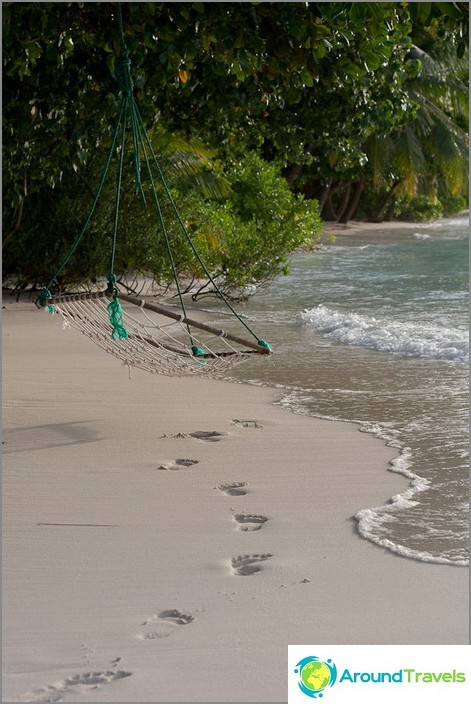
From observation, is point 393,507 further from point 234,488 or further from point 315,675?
point 315,675

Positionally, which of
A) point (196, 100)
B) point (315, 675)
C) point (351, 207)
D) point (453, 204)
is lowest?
point (315, 675)

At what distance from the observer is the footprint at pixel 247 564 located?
3.17 meters

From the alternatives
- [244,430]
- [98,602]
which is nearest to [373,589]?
[98,602]

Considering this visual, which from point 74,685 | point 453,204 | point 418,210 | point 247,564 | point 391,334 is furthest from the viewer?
point 453,204

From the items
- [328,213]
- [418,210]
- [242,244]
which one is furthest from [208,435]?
[418,210]

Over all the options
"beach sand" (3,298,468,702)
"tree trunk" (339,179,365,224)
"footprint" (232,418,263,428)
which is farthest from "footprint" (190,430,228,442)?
"tree trunk" (339,179,365,224)

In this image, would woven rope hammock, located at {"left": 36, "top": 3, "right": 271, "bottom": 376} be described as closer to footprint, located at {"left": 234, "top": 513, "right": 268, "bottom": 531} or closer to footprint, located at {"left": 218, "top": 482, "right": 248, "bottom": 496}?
footprint, located at {"left": 218, "top": 482, "right": 248, "bottom": 496}

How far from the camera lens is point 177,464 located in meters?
4.43

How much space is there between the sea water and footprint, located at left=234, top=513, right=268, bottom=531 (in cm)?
35

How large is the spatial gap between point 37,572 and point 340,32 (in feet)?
11.8

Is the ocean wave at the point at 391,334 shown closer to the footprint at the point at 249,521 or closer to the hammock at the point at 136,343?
the hammock at the point at 136,343

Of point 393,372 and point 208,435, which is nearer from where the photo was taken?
point 208,435

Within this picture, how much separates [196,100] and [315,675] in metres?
5.04

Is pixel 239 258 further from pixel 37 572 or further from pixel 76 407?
pixel 37 572
